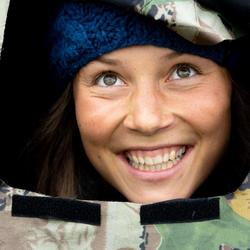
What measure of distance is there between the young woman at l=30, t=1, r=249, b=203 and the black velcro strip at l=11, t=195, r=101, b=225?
0.39ft

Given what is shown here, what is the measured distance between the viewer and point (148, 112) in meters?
1.21

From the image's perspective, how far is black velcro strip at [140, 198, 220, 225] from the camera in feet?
3.88

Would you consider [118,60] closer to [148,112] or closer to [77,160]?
[148,112]

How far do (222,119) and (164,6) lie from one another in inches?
8.0

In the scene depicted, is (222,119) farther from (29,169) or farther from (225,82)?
(29,169)

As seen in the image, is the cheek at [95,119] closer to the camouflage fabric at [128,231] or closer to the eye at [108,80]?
the eye at [108,80]

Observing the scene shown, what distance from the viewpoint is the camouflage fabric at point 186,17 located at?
1.20 meters

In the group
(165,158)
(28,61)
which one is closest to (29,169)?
(28,61)

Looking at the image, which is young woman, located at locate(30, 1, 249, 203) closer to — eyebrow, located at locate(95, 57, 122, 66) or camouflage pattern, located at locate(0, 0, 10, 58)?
eyebrow, located at locate(95, 57, 122, 66)

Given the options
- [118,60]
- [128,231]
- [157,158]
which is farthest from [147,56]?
[128,231]

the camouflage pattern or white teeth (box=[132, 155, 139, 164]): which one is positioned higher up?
the camouflage pattern

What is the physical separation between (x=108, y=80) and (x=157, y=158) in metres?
0.15

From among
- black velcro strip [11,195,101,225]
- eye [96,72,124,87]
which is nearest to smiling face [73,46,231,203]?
eye [96,72,124,87]

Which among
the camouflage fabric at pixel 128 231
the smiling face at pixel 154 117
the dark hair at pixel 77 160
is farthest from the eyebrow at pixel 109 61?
the camouflage fabric at pixel 128 231
